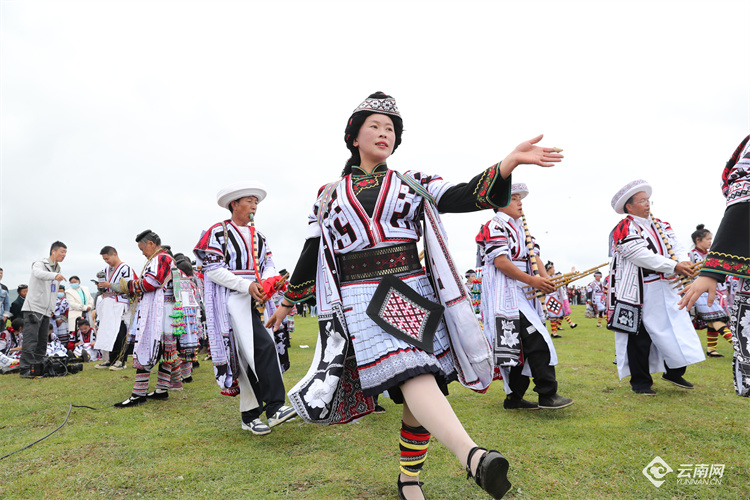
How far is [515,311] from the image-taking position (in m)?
4.64

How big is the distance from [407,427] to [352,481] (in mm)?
659

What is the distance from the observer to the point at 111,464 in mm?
3465

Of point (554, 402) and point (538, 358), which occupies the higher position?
point (538, 358)

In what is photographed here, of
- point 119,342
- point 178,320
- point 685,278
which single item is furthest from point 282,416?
point 119,342

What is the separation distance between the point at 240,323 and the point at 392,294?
94.8 inches

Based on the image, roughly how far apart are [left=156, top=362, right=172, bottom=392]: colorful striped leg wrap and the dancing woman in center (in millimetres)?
4383

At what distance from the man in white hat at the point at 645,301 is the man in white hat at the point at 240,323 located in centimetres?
371

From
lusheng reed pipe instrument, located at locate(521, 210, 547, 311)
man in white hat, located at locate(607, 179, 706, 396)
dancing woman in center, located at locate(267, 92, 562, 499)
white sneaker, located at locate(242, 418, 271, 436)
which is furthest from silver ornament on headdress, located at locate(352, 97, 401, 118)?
man in white hat, located at locate(607, 179, 706, 396)

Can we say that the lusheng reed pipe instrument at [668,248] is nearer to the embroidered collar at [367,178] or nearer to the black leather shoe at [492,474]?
the embroidered collar at [367,178]

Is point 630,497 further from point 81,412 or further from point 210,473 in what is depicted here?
point 81,412

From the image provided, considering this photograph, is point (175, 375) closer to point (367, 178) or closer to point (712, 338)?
point (367, 178)

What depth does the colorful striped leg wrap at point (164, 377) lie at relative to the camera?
6.16 metres

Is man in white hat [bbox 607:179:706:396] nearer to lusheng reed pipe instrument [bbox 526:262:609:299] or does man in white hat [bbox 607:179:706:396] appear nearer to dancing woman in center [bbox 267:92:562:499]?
lusheng reed pipe instrument [bbox 526:262:609:299]

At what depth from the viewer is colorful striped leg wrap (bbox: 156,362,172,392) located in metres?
6.16
